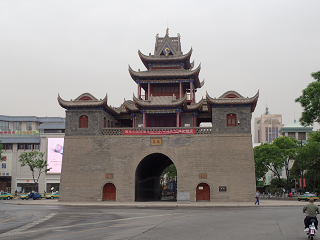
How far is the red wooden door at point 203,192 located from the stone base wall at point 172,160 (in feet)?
1.41

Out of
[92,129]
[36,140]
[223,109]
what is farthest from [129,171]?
[36,140]

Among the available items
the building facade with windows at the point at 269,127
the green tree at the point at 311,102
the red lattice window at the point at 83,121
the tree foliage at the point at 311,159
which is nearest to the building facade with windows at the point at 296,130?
the tree foliage at the point at 311,159

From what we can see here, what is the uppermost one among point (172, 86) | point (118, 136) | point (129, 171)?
point (172, 86)

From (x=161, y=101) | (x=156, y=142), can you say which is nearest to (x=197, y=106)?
(x=161, y=101)

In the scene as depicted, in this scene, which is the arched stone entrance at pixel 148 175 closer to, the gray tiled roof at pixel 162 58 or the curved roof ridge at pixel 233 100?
the curved roof ridge at pixel 233 100

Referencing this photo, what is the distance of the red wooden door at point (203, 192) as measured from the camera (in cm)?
3130

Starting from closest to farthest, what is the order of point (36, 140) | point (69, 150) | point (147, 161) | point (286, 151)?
point (69, 150) → point (147, 161) → point (286, 151) → point (36, 140)

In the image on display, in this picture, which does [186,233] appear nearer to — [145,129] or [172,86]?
[145,129]

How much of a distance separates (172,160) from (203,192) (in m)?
3.74

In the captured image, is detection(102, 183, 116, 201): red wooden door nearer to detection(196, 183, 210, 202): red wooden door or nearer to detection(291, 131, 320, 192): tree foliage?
detection(196, 183, 210, 202): red wooden door

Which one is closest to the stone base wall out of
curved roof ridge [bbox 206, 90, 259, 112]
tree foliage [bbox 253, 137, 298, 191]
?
curved roof ridge [bbox 206, 90, 259, 112]

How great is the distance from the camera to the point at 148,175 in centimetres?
3988

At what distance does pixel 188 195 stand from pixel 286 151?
63.0 feet

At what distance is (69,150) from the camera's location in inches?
1302
